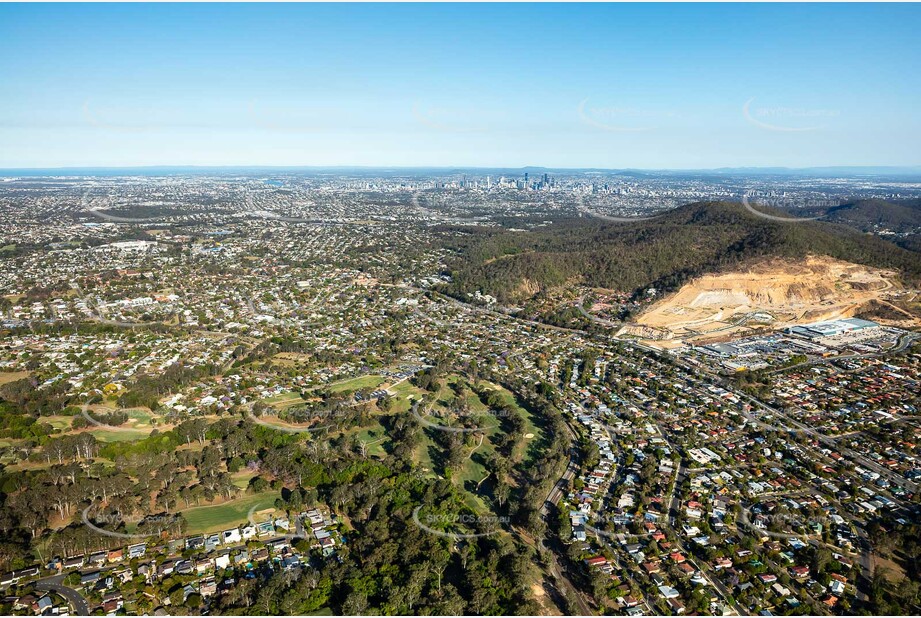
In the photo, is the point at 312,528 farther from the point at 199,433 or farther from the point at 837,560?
the point at 837,560

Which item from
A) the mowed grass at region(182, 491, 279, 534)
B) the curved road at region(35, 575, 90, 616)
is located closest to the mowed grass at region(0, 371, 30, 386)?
the mowed grass at region(182, 491, 279, 534)

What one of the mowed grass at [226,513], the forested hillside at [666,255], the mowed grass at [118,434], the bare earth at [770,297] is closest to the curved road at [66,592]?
the mowed grass at [226,513]

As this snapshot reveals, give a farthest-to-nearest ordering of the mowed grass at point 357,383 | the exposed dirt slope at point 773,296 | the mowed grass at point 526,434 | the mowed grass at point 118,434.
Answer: the exposed dirt slope at point 773,296
the mowed grass at point 357,383
the mowed grass at point 118,434
the mowed grass at point 526,434

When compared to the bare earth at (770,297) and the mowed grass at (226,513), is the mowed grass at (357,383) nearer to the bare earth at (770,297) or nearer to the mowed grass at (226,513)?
the mowed grass at (226,513)

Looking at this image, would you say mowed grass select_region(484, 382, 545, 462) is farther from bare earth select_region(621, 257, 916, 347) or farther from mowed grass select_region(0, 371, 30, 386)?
mowed grass select_region(0, 371, 30, 386)

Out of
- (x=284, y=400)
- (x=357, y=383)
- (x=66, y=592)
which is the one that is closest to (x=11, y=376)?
(x=284, y=400)

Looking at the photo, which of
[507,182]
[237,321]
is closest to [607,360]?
[237,321]
